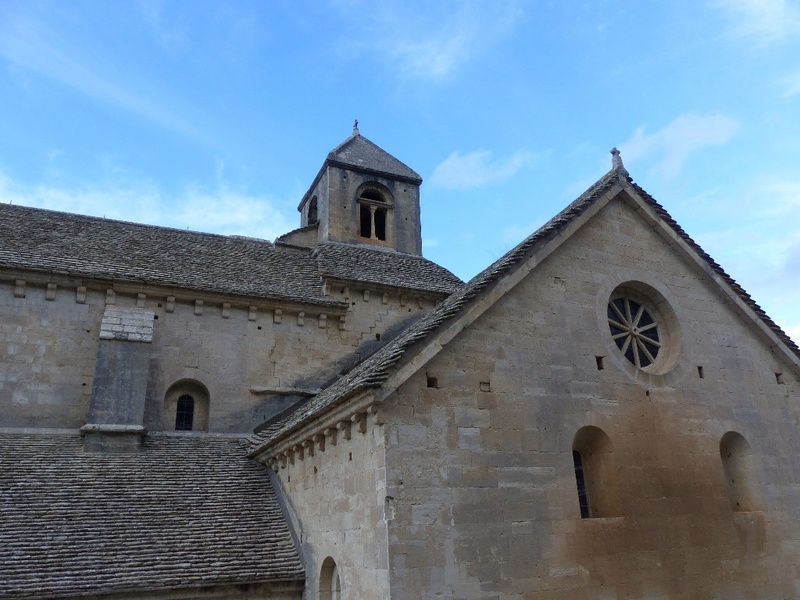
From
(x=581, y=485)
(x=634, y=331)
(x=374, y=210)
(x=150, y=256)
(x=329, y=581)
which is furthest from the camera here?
(x=374, y=210)

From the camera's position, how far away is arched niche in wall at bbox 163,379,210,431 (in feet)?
46.8

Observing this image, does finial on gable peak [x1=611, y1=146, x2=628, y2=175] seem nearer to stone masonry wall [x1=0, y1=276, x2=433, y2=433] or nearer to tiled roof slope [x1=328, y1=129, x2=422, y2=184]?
stone masonry wall [x1=0, y1=276, x2=433, y2=433]

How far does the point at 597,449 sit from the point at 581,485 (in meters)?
0.67

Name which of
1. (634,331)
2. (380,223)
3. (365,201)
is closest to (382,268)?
(380,223)

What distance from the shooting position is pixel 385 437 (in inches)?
326

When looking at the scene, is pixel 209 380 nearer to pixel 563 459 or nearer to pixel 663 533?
pixel 563 459

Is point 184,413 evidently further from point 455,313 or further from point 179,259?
point 455,313

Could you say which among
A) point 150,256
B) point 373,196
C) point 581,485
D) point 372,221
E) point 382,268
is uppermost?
point 373,196

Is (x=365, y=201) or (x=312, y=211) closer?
(x=365, y=201)

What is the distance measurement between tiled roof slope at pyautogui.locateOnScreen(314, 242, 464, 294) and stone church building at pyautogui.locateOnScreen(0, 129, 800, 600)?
4.12ft

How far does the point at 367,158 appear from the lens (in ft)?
72.9

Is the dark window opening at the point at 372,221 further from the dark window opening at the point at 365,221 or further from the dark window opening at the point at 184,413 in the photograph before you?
the dark window opening at the point at 184,413

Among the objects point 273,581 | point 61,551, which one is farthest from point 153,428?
point 273,581

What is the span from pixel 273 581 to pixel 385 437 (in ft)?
13.0
